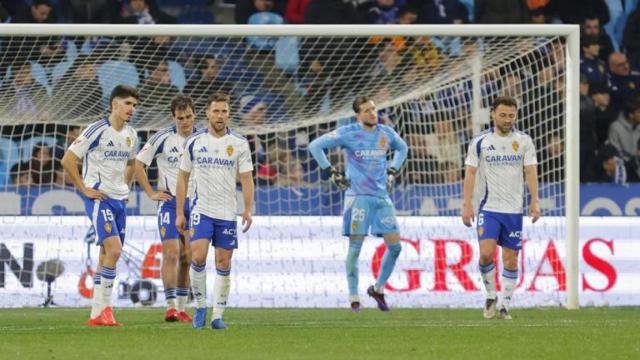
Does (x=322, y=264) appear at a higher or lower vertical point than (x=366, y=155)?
lower

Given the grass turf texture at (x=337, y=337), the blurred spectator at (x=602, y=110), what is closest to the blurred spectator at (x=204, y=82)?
the grass turf texture at (x=337, y=337)

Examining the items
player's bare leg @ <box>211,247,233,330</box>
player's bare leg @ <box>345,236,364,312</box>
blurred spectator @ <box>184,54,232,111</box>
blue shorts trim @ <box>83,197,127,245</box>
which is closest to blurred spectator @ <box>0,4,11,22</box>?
blurred spectator @ <box>184,54,232,111</box>

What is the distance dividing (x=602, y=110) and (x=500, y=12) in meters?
2.48

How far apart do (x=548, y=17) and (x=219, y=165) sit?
11.5m

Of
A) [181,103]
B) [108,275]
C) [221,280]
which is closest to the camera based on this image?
[221,280]

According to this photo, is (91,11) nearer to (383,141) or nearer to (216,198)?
(383,141)

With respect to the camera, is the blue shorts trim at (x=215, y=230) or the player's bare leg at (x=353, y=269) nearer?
the blue shorts trim at (x=215, y=230)

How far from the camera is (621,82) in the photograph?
20969mm

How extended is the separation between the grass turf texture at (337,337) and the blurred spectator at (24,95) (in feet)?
8.16

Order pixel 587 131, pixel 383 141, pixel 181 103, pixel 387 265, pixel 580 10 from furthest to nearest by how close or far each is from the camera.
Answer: pixel 580 10 < pixel 587 131 < pixel 383 141 < pixel 387 265 < pixel 181 103

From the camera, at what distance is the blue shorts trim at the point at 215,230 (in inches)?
481

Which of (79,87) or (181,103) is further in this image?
(79,87)

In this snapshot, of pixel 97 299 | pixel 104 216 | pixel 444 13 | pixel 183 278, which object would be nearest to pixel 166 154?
pixel 183 278

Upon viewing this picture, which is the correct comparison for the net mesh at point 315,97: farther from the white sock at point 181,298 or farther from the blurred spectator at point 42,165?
the white sock at point 181,298
